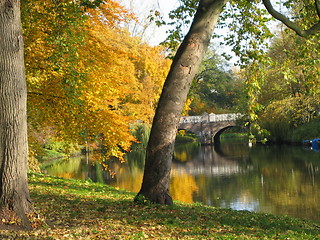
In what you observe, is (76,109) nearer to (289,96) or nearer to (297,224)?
(297,224)

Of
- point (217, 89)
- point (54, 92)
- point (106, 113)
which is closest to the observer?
point (54, 92)

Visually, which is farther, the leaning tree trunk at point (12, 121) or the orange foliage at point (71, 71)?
the orange foliage at point (71, 71)

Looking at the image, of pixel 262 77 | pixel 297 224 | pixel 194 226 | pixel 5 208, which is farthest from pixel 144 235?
pixel 262 77

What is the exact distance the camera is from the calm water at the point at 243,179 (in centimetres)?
1334

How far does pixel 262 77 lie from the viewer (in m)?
8.57

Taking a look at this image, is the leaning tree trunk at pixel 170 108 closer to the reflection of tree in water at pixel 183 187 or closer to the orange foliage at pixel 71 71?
the orange foliage at pixel 71 71

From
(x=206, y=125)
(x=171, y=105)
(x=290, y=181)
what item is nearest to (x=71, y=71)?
(x=171, y=105)

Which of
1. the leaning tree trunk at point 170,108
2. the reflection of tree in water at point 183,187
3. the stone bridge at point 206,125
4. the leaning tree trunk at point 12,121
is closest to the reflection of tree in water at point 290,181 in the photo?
the reflection of tree in water at point 183,187

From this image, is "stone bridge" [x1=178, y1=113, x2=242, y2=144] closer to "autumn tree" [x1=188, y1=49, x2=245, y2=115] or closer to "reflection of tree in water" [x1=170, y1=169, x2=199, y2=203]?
"autumn tree" [x1=188, y1=49, x2=245, y2=115]

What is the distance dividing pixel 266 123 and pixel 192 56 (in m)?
26.7

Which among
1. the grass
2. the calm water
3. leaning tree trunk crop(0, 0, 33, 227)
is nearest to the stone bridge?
the calm water

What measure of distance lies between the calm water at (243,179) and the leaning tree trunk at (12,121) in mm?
9035

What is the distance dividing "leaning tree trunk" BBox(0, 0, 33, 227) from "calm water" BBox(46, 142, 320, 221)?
9.04 metres

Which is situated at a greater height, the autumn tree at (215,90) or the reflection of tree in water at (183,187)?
the autumn tree at (215,90)
